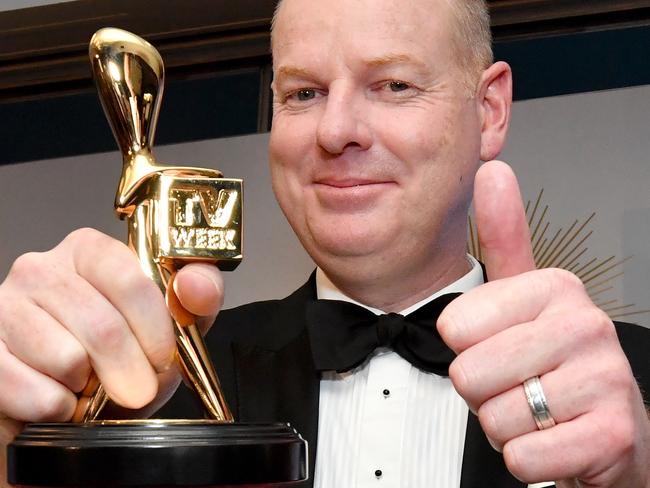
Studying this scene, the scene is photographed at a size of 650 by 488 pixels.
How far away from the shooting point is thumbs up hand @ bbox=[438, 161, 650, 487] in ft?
2.46

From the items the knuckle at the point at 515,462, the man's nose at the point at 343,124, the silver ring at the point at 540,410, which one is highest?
the man's nose at the point at 343,124

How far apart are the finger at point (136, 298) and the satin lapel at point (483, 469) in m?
0.49

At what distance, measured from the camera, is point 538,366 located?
0.76 meters

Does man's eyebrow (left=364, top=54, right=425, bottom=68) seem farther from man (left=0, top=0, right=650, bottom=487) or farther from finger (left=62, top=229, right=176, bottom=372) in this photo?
finger (left=62, top=229, right=176, bottom=372)

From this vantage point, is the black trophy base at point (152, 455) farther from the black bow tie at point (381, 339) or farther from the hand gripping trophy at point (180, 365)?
the black bow tie at point (381, 339)

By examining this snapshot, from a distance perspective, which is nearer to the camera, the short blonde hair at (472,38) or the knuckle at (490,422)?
the knuckle at (490,422)

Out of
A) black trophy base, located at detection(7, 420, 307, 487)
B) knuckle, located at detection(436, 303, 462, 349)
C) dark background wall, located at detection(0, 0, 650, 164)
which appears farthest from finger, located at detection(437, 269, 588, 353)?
dark background wall, located at detection(0, 0, 650, 164)

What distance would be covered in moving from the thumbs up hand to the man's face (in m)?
0.48

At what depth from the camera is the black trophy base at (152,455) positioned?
772mm

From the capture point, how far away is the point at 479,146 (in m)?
1.40

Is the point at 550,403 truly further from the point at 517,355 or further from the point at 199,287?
the point at 199,287

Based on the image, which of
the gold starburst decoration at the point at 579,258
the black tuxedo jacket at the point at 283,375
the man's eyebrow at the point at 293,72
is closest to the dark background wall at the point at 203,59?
the gold starburst decoration at the point at 579,258

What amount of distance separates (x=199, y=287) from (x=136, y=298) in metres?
0.06

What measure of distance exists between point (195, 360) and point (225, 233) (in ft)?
0.39
